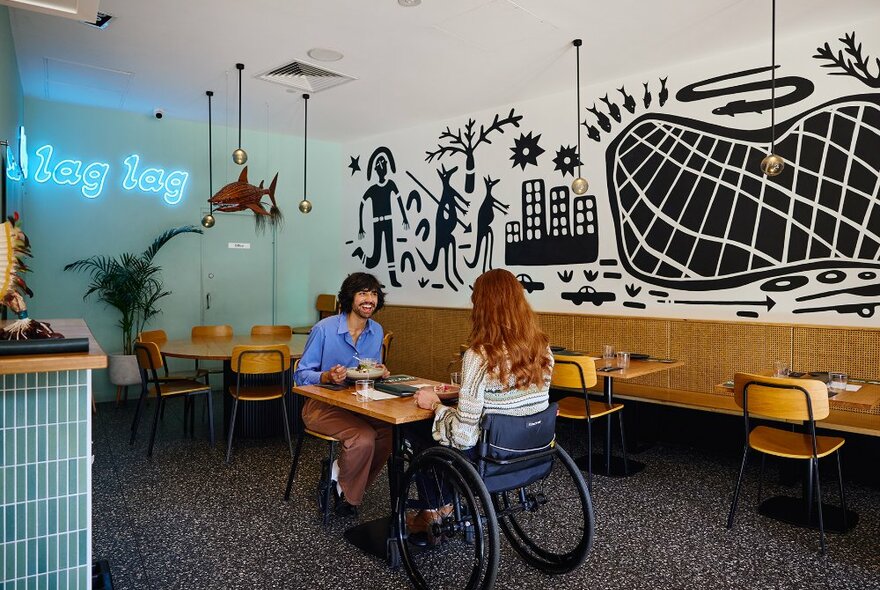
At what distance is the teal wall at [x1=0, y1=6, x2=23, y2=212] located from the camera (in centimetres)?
430

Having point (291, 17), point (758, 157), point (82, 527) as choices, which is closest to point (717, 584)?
point (82, 527)

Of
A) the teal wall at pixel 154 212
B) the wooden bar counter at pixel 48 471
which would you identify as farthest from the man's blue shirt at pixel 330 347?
the teal wall at pixel 154 212

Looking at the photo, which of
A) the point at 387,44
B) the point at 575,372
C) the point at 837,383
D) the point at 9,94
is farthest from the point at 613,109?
the point at 9,94

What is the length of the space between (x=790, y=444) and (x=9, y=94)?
6.03m

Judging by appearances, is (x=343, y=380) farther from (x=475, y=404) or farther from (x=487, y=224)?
(x=487, y=224)

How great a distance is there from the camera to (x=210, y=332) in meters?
6.42

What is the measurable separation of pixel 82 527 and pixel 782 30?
5.44 meters

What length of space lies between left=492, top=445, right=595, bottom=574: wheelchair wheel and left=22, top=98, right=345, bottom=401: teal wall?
17.3 ft

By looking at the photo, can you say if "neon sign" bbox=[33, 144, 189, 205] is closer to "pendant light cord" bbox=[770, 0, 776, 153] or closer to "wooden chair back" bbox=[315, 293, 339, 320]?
"wooden chair back" bbox=[315, 293, 339, 320]

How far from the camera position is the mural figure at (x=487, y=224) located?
6.96m

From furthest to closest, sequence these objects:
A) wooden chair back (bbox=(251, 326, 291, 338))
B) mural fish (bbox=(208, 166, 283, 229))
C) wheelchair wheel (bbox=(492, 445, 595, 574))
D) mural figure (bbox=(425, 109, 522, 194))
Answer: mural figure (bbox=(425, 109, 522, 194)) → wooden chair back (bbox=(251, 326, 291, 338)) → mural fish (bbox=(208, 166, 283, 229)) → wheelchair wheel (bbox=(492, 445, 595, 574))

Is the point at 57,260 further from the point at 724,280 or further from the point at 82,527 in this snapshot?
the point at 724,280

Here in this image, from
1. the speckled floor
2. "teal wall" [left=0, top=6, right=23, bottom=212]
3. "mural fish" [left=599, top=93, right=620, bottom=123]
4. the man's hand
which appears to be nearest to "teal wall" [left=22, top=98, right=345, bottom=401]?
"teal wall" [left=0, top=6, right=23, bottom=212]

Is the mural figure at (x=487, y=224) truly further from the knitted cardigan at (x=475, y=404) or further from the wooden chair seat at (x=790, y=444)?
the knitted cardigan at (x=475, y=404)
